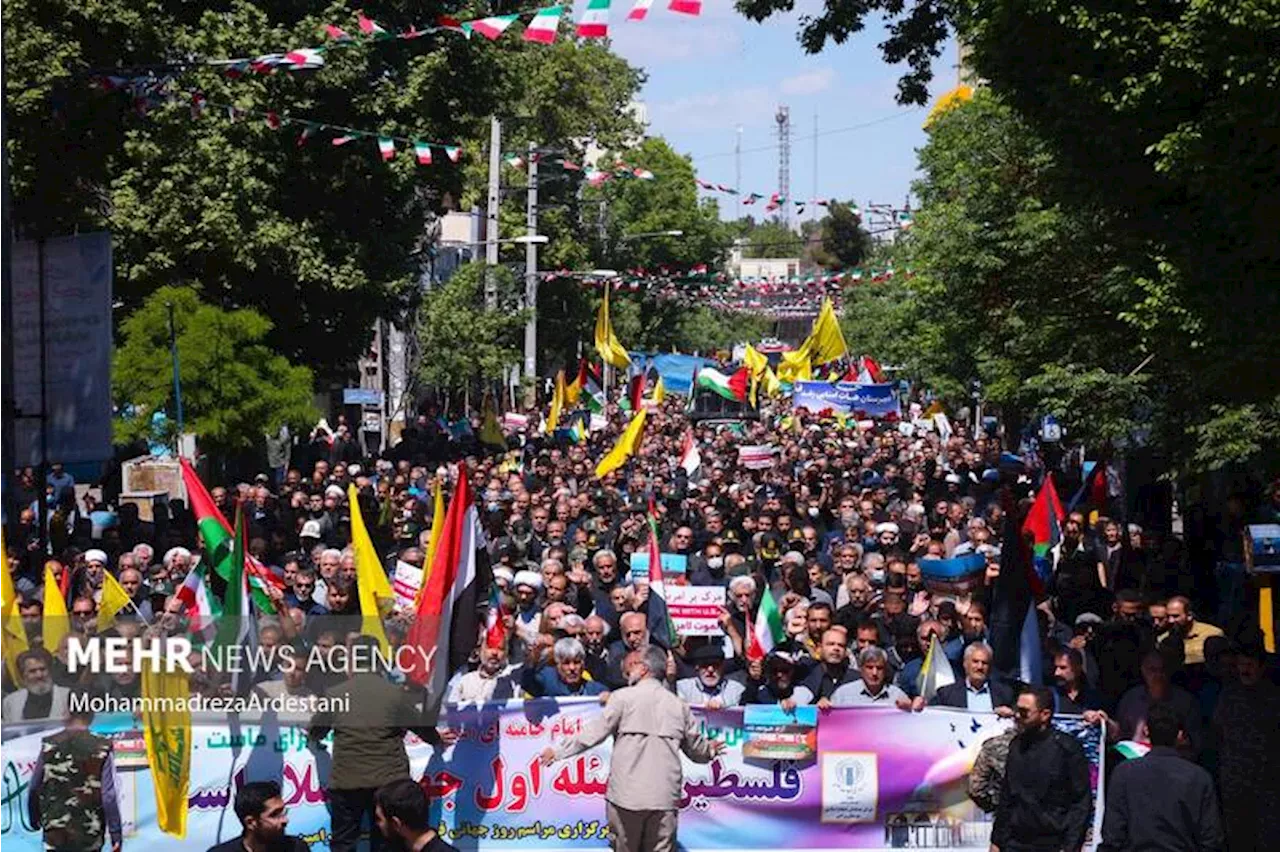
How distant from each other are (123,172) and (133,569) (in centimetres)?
1704

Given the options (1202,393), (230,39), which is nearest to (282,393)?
(230,39)

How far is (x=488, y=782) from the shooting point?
12.0m

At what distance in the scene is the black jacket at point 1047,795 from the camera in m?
10.1

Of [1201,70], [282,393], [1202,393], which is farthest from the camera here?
[282,393]

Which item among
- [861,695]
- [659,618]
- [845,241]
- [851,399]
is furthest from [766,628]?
[845,241]

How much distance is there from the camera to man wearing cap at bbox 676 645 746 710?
12.3 metres

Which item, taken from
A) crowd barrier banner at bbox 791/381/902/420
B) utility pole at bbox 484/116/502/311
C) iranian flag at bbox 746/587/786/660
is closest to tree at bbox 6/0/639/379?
utility pole at bbox 484/116/502/311

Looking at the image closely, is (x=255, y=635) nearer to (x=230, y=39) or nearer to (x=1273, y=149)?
(x=1273, y=149)

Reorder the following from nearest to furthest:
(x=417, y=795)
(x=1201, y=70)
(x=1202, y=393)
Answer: (x=417, y=795) → (x=1201, y=70) → (x=1202, y=393)

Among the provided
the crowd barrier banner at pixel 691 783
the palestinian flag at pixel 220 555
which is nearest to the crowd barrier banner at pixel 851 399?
the palestinian flag at pixel 220 555

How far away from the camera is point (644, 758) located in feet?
35.7

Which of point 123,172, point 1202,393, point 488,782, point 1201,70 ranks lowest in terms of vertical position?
point 488,782

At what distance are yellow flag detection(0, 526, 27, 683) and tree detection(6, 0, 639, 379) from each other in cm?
1704

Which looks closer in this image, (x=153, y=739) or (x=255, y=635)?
(x=153, y=739)
